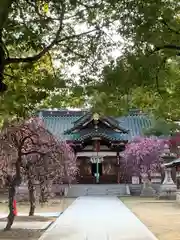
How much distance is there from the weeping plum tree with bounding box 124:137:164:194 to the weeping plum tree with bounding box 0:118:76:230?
757 inches

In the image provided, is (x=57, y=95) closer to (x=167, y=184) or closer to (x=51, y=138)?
(x=51, y=138)

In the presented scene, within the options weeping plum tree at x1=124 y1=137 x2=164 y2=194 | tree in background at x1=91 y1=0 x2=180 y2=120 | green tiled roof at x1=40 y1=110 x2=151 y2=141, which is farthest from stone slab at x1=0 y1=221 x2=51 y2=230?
green tiled roof at x1=40 y1=110 x2=151 y2=141

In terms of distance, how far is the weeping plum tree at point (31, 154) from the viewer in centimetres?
1577

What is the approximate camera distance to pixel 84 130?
46812 mm

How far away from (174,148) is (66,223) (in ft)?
81.4

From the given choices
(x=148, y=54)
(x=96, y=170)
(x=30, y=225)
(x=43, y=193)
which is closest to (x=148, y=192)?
(x=96, y=170)

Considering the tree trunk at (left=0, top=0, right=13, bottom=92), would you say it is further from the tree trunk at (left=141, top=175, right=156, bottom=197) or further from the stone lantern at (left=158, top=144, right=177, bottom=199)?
the tree trunk at (left=141, top=175, right=156, bottom=197)

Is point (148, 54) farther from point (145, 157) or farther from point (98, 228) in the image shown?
point (145, 157)

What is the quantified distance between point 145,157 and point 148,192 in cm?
271

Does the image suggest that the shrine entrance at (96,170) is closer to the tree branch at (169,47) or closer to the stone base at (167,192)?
the stone base at (167,192)

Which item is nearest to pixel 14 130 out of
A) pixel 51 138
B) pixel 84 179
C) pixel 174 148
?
pixel 51 138

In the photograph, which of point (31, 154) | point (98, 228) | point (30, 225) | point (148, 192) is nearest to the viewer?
point (98, 228)

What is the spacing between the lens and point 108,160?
151 feet

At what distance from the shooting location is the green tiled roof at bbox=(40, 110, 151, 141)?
45.4 meters
